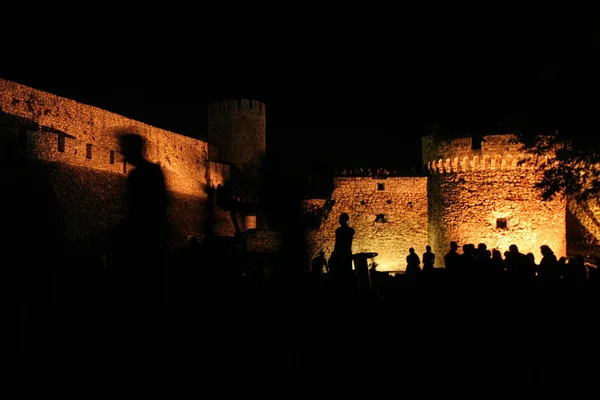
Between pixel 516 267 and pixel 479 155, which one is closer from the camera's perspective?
pixel 516 267

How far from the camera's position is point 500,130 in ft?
58.0

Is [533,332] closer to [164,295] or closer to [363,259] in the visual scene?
[363,259]

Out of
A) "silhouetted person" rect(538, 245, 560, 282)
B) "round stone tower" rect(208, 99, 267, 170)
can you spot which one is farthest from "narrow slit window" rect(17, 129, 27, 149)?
"silhouetted person" rect(538, 245, 560, 282)

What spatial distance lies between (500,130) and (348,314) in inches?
483

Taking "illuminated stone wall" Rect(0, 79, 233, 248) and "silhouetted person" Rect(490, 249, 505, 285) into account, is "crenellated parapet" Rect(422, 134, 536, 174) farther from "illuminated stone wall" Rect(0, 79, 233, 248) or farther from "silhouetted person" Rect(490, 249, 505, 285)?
"illuminated stone wall" Rect(0, 79, 233, 248)

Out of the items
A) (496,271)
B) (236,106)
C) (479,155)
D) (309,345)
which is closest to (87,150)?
(236,106)

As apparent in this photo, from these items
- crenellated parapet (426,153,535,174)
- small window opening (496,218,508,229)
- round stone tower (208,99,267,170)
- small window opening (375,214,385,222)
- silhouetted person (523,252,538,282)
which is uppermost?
round stone tower (208,99,267,170)

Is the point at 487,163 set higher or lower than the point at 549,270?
higher

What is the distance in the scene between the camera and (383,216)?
20.1 metres

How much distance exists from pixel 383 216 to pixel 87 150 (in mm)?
Answer: 10729

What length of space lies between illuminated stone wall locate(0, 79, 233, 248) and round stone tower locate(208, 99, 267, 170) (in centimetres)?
436

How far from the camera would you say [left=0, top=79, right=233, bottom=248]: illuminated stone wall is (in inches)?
671

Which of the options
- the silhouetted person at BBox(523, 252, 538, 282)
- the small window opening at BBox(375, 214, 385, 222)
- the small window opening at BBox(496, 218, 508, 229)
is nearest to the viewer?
the silhouetted person at BBox(523, 252, 538, 282)

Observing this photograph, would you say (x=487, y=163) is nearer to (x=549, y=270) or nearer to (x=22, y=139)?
(x=549, y=270)
